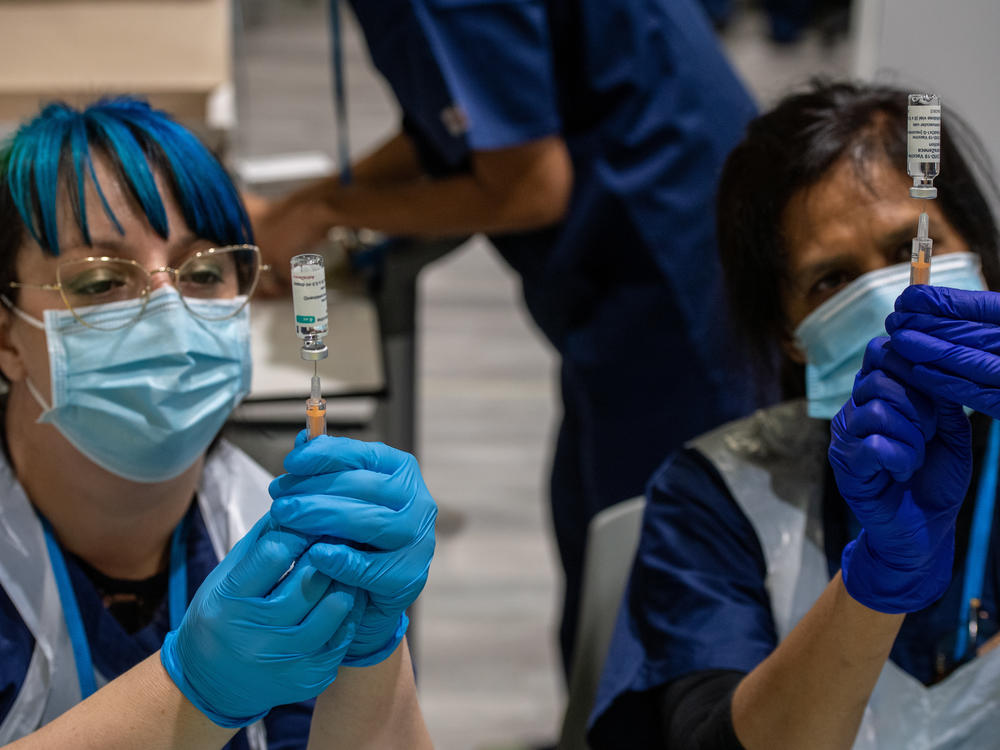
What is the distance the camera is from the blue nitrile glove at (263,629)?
0.80 m

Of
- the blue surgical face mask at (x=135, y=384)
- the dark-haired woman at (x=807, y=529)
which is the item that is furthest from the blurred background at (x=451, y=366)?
Answer: the blue surgical face mask at (x=135, y=384)

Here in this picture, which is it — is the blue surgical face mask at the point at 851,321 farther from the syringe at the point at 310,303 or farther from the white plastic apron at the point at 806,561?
the syringe at the point at 310,303

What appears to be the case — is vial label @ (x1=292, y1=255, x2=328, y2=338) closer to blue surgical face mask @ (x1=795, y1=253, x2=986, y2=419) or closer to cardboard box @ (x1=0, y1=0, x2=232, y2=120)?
blue surgical face mask @ (x1=795, y1=253, x2=986, y2=419)

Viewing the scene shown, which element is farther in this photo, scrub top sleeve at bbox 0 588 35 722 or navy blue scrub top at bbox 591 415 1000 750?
navy blue scrub top at bbox 591 415 1000 750

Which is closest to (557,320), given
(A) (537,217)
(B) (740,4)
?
(A) (537,217)

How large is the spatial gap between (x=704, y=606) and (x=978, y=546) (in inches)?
11.2

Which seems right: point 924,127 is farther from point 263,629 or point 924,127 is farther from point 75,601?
point 75,601

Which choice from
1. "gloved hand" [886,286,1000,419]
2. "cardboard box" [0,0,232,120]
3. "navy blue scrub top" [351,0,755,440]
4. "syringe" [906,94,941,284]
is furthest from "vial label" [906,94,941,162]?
"cardboard box" [0,0,232,120]

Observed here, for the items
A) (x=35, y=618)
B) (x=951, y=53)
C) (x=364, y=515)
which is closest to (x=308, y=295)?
(x=364, y=515)

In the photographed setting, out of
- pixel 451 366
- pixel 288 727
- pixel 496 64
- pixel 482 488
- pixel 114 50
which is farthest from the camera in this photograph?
pixel 451 366

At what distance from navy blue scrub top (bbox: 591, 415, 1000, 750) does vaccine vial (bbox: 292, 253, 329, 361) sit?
53 centimetres

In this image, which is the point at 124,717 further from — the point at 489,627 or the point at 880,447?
the point at 489,627

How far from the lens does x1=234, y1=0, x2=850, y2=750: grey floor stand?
231cm

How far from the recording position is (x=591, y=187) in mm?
1897
